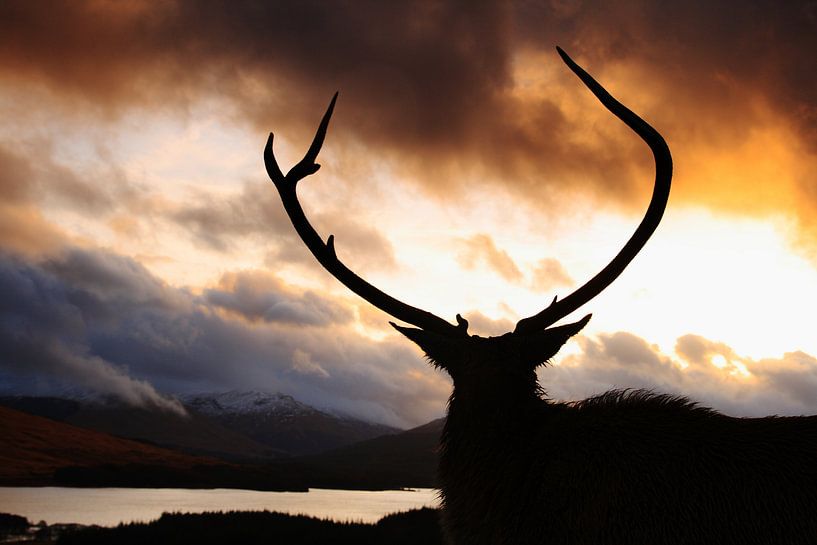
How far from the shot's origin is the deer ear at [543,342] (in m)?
5.56

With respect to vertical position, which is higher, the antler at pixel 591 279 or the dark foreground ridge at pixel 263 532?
the antler at pixel 591 279

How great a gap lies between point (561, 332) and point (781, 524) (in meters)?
2.10


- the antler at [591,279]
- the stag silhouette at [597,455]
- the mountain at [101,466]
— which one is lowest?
the stag silhouette at [597,455]

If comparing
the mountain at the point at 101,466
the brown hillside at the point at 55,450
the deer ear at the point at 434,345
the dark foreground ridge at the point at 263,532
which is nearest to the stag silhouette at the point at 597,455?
the deer ear at the point at 434,345

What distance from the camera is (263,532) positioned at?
2409 centimetres

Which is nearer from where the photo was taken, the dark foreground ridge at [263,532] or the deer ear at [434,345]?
the deer ear at [434,345]

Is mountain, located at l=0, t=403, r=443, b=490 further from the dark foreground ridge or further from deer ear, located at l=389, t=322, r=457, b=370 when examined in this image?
deer ear, located at l=389, t=322, r=457, b=370

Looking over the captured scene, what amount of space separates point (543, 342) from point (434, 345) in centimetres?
92

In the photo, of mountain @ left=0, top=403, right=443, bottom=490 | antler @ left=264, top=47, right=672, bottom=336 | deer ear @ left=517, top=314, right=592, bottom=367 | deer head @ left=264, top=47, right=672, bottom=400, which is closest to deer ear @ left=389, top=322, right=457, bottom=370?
deer head @ left=264, top=47, right=672, bottom=400

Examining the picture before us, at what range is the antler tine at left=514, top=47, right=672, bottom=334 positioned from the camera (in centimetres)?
606

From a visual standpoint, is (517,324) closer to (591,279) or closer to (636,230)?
(591,279)

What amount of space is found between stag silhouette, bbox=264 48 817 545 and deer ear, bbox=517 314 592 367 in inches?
0.5

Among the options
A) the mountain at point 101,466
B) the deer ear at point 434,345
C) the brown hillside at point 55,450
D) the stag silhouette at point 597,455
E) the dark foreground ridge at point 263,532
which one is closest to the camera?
the stag silhouette at point 597,455

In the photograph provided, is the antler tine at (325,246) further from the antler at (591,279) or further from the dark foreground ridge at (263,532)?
the dark foreground ridge at (263,532)
